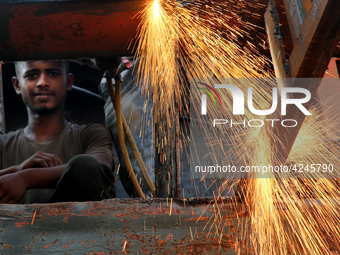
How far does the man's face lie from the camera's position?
300 cm

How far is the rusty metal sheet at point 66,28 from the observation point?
181 cm

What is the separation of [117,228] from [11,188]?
0.74 m

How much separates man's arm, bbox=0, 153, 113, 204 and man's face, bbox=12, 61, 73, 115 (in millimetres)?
966

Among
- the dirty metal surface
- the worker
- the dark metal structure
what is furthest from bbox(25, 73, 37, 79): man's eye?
the dirty metal surface

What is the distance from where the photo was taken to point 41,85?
2.99 metres

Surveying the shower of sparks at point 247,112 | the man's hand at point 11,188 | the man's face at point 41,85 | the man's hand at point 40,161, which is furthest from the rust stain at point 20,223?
the man's face at point 41,85

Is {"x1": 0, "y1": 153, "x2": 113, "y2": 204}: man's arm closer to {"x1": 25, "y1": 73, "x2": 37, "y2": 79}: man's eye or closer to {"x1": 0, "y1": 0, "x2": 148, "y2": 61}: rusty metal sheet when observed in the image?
{"x1": 0, "y1": 0, "x2": 148, "y2": 61}: rusty metal sheet

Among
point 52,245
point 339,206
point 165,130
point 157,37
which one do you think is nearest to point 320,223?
point 339,206

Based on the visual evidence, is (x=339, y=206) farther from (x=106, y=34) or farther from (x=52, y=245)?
(x=106, y=34)

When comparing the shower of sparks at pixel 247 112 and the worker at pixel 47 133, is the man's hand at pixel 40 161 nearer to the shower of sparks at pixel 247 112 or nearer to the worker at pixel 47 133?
the worker at pixel 47 133

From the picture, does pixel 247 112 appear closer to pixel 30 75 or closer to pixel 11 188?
pixel 11 188

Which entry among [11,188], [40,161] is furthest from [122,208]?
[40,161]

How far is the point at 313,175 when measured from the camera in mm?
2334

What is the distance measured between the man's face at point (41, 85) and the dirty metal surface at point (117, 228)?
4.93 feet
